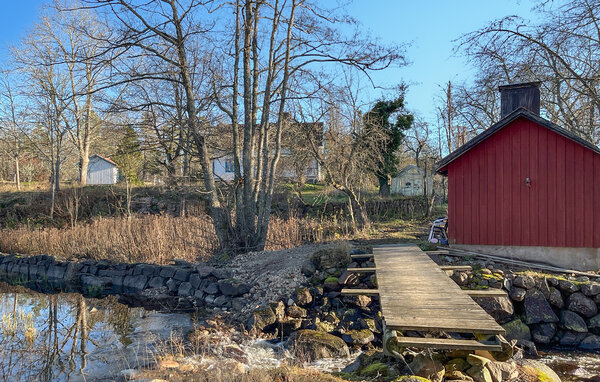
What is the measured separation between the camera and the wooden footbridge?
14.9 feet

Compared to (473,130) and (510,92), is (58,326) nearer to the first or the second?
(510,92)

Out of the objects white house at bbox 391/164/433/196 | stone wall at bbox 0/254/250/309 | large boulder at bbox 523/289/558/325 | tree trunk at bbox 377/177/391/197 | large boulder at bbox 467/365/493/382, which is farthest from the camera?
white house at bbox 391/164/433/196

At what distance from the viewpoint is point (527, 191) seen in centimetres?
972

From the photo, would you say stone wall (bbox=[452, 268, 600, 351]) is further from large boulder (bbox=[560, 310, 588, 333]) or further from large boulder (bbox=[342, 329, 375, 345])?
large boulder (bbox=[342, 329, 375, 345])

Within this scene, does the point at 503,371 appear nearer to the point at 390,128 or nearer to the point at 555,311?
the point at 555,311

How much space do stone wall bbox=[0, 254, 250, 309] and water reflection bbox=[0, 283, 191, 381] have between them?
2.72 feet

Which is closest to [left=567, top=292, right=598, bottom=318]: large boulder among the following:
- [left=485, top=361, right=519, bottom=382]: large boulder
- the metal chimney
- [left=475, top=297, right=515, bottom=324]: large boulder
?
[left=475, top=297, right=515, bottom=324]: large boulder

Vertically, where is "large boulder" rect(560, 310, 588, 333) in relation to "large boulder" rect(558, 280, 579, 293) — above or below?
below

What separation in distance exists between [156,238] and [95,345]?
20.4ft

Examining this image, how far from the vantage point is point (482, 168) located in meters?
10.2

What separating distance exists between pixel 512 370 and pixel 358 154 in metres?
11.3

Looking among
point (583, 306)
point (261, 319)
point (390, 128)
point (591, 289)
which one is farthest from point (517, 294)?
point (390, 128)

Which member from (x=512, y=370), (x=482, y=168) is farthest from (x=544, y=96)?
(x=512, y=370)

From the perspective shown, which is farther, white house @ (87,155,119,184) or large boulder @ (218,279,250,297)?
white house @ (87,155,119,184)
